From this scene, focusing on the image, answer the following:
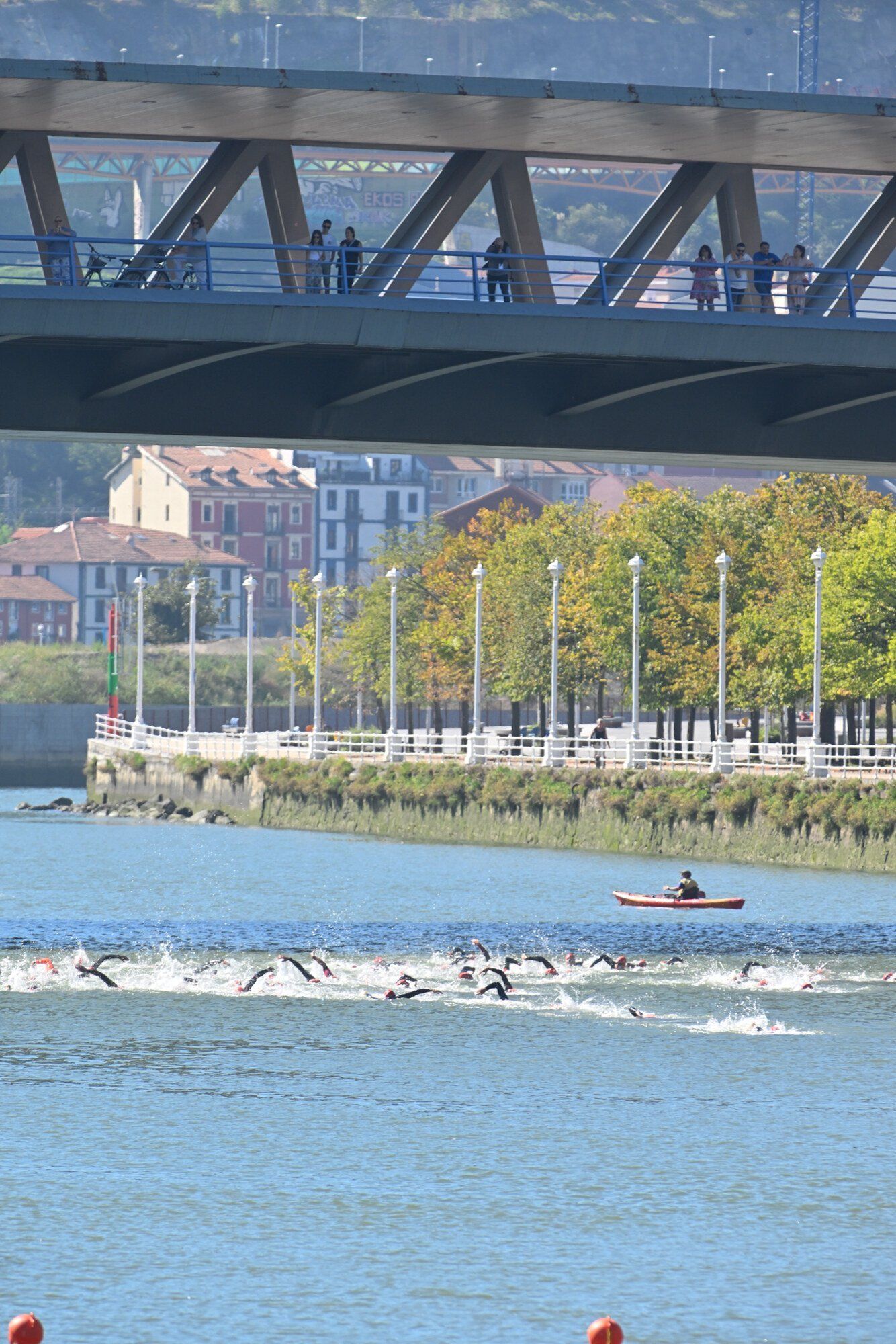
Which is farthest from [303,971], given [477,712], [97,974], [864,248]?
[477,712]

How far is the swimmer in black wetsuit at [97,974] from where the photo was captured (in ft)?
146

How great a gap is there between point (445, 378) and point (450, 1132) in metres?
13.5

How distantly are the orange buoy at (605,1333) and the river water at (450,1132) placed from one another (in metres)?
3.88

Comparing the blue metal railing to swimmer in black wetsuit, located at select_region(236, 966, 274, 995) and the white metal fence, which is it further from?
the white metal fence

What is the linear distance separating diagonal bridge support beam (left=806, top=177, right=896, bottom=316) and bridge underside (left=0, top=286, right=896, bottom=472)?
1.33 meters

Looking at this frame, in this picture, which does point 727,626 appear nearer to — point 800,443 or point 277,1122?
point 800,443

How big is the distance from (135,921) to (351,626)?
7210 cm

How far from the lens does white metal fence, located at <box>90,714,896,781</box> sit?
7275 centimetres

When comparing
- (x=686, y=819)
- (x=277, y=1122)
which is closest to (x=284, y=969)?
(x=277, y=1122)

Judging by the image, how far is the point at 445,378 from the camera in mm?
39938

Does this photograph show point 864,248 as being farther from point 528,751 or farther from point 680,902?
point 528,751

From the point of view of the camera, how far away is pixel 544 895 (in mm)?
64562

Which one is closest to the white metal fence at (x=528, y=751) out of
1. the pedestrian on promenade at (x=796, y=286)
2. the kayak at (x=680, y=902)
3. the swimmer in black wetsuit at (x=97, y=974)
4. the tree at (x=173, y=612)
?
the kayak at (x=680, y=902)

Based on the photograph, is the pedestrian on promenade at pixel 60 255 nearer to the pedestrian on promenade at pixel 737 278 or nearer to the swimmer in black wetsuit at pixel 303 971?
the pedestrian on promenade at pixel 737 278
